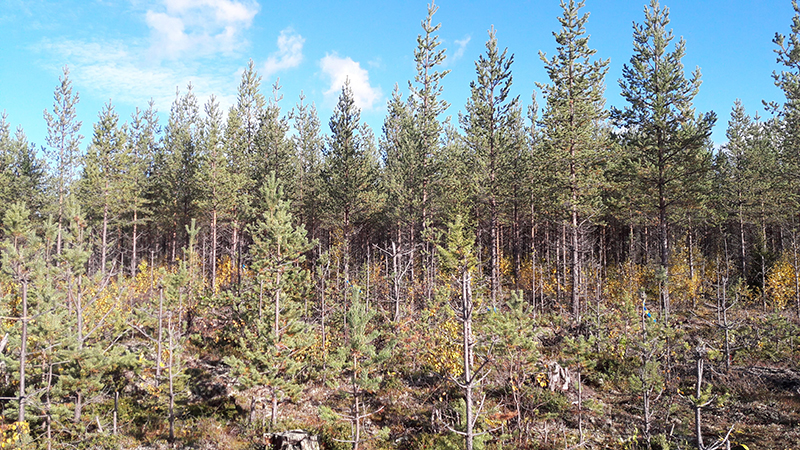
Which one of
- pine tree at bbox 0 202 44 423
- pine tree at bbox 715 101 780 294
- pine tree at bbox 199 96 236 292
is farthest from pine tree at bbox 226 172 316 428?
pine tree at bbox 715 101 780 294

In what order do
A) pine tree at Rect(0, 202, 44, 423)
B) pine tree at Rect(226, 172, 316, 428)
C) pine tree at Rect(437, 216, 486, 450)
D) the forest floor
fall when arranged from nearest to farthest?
pine tree at Rect(437, 216, 486, 450)
pine tree at Rect(0, 202, 44, 423)
the forest floor
pine tree at Rect(226, 172, 316, 428)

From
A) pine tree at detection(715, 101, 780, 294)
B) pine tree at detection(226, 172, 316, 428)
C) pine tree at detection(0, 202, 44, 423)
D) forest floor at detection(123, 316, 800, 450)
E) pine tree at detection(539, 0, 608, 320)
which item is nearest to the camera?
pine tree at detection(0, 202, 44, 423)

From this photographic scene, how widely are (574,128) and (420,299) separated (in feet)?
46.8

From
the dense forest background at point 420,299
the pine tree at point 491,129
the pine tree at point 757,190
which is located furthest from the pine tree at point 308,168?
the pine tree at point 757,190

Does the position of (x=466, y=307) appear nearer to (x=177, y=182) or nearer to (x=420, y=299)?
(x=420, y=299)

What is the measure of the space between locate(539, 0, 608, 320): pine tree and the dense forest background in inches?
5.6

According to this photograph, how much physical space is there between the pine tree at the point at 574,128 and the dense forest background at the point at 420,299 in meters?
0.14

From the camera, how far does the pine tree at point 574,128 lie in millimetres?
22531

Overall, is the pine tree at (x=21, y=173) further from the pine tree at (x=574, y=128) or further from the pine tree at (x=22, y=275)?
the pine tree at (x=574, y=128)

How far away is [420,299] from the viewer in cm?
2642

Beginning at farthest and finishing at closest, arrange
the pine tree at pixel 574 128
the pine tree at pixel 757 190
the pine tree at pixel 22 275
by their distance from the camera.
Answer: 1. the pine tree at pixel 757 190
2. the pine tree at pixel 574 128
3. the pine tree at pixel 22 275

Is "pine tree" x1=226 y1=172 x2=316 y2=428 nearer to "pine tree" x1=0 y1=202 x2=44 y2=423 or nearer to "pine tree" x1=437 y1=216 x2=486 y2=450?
"pine tree" x1=0 y1=202 x2=44 y2=423

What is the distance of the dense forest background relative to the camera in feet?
43.9

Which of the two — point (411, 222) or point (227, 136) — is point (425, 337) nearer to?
point (411, 222)
